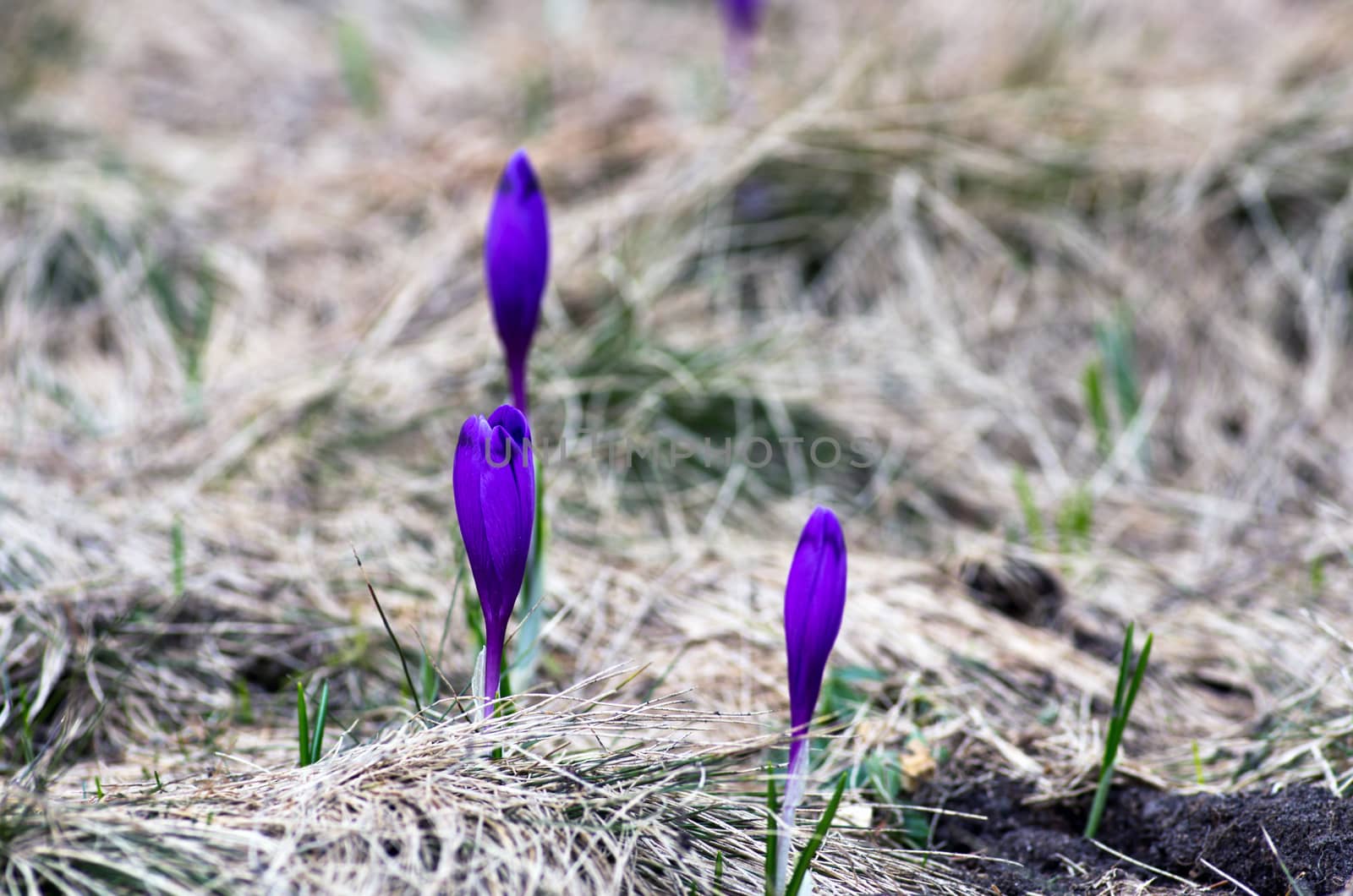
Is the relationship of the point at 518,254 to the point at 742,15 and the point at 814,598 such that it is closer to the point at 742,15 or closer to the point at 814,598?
the point at 814,598

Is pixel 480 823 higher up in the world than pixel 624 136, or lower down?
lower down

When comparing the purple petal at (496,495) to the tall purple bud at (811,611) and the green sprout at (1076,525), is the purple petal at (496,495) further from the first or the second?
the green sprout at (1076,525)

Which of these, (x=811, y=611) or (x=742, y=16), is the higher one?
(x=742, y=16)

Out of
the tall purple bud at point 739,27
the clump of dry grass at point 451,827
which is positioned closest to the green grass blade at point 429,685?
the clump of dry grass at point 451,827

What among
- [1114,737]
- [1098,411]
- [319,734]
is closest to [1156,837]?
[1114,737]

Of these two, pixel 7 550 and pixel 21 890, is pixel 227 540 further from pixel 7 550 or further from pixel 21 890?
pixel 21 890

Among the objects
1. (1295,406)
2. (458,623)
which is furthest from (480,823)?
(1295,406)
